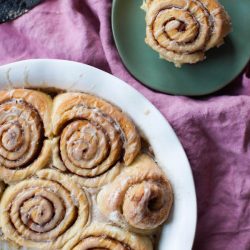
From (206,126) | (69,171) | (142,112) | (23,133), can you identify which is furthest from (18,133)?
(206,126)

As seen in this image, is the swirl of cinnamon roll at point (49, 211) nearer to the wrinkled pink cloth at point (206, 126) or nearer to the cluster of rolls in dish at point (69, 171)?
the cluster of rolls in dish at point (69, 171)

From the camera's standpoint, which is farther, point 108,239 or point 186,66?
point 186,66

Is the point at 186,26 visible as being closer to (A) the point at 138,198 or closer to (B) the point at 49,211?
(A) the point at 138,198

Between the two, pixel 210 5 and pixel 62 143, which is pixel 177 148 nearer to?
pixel 62 143

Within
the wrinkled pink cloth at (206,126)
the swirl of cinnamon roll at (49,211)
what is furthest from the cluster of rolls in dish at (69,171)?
the wrinkled pink cloth at (206,126)

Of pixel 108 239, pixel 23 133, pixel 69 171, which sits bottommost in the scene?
pixel 108 239

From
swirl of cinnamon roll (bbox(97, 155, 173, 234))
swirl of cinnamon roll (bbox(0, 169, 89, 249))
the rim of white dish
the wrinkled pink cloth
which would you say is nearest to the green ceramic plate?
the wrinkled pink cloth

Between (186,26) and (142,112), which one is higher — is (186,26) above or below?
above
